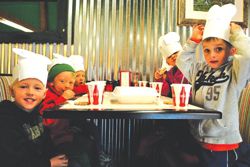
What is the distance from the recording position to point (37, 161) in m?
1.52

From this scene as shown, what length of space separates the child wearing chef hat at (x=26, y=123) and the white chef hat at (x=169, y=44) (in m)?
1.45

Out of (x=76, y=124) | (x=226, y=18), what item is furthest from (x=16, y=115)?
(x=226, y=18)

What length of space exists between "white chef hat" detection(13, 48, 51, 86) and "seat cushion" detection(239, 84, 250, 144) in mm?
1547

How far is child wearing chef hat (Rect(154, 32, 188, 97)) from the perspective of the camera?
2.76 m

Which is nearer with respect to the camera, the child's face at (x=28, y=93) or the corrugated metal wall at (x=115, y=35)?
the child's face at (x=28, y=93)

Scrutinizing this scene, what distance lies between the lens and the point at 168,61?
2.98 metres

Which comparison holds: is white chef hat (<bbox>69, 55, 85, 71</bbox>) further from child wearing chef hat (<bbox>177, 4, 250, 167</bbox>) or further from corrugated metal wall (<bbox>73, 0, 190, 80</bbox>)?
child wearing chef hat (<bbox>177, 4, 250, 167</bbox>)

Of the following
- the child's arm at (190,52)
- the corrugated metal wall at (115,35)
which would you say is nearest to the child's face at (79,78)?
the corrugated metal wall at (115,35)

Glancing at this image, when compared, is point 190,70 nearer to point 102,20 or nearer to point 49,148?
point 49,148

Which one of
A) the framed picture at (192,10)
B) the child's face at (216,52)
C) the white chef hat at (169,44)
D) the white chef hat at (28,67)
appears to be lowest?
the white chef hat at (28,67)

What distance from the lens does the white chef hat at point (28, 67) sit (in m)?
1.67

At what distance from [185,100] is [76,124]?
1131 millimetres

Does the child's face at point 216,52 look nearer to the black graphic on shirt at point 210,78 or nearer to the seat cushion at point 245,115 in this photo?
the black graphic on shirt at point 210,78

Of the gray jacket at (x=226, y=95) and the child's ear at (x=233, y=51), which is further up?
the child's ear at (x=233, y=51)
